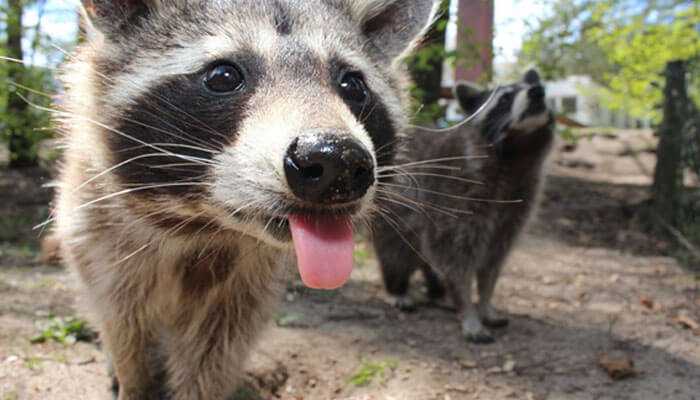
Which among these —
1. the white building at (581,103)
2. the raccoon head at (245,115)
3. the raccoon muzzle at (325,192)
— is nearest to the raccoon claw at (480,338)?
the white building at (581,103)

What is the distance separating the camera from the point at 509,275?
5.50 meters

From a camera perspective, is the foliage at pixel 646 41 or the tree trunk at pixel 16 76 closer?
the tree trunk at pixel 16 76

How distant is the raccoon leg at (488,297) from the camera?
4320mm

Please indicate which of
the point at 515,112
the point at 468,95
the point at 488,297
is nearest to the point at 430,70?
the point at 468,95

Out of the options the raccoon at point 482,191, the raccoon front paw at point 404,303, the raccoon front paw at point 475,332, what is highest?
the raccoon at point 482,191

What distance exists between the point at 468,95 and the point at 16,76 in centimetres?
370

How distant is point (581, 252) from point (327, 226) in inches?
188

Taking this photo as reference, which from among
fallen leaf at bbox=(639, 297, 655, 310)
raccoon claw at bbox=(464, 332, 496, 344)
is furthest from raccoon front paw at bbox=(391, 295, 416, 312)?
fallen leaf at bbox=(639, 297, 655, 310)

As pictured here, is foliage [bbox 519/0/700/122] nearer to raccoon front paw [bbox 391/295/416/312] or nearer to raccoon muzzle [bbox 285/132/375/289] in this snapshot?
raccoon front paw [bbox 391/295/416/312]

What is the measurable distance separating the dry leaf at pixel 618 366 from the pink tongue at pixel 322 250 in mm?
2057

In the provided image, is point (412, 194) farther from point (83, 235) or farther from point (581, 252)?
point (581, 252)

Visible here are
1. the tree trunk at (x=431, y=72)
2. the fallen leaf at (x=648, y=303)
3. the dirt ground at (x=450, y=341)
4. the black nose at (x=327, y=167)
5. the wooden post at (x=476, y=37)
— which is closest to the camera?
the black nose at (x=327, y=167)

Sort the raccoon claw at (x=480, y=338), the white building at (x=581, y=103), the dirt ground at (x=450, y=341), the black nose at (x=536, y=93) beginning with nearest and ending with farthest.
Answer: the dirt ground at (x=450, y=341) → the raccoon claw at (x=480, y=338) → the black nose at (x=536, y=93) → the white building at (x=581, y=103)

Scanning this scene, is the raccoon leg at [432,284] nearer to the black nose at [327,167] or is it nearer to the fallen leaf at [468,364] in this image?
the fallen leaf at [468,364]
